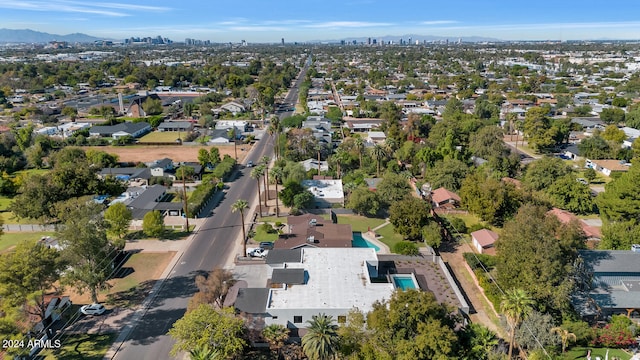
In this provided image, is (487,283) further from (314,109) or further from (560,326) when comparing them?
(314,109)

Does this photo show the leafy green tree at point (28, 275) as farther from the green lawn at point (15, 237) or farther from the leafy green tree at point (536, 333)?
the leafy green tree at point (536, 333)

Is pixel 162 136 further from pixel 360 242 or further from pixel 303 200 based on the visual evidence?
pixel 360 242

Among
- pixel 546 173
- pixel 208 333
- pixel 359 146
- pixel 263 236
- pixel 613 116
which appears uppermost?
pixel 613 116

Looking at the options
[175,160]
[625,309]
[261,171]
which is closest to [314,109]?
[175,160]

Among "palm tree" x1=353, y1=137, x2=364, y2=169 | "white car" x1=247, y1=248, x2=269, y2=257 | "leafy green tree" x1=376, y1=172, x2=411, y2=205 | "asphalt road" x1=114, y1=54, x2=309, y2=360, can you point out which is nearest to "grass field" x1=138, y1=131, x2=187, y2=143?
"asphalt road" x1=114, y1=54, x2=309, y2=360

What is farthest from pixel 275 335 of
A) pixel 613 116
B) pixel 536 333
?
pixel 613 116

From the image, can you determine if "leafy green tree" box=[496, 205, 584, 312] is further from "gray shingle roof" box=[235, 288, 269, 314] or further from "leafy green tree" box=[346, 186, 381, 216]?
"gray shingle roof" box=[235, 288, 269, 314]
